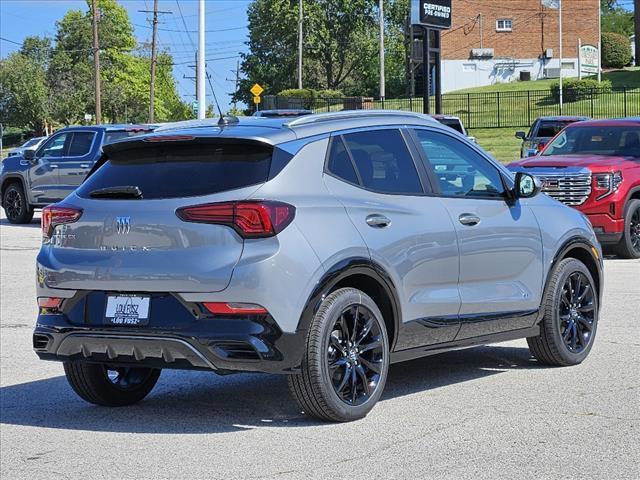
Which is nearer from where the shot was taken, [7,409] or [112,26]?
[7,409]

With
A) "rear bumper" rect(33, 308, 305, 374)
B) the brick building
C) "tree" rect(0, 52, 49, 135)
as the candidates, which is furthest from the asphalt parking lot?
"tree" rect(0, 52, 49, 135)

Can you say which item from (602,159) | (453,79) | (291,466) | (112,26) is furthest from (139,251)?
(112,26)

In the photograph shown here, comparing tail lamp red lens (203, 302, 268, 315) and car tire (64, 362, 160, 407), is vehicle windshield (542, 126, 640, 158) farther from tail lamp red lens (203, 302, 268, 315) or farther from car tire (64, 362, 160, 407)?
tail lamp red lens (203, 302, 268, 315)

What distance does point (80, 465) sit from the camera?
20.5ft

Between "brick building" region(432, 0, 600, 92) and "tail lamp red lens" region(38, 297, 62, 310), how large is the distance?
74.6m

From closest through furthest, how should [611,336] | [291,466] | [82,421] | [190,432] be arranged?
[291,466], [190,432], [82,421], [611,336]

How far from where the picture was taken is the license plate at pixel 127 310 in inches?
261

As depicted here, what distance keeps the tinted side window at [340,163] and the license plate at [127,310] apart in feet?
4.57

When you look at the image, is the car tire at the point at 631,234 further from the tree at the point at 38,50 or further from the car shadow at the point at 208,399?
the tree at the point at 38,50

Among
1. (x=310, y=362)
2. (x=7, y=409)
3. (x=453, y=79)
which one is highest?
(x=453, y=79)

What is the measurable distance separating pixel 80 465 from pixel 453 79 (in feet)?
250

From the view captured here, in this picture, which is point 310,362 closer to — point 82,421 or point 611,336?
point 82,421

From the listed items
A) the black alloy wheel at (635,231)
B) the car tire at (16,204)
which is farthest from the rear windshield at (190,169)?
the car tire at (16,204)

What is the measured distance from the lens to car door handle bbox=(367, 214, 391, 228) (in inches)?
279
